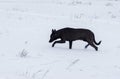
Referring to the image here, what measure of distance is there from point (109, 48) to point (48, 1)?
1187 centimetres

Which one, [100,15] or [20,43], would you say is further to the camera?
[100,15]

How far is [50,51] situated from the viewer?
9.41m

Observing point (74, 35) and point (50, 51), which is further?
point (74, 35)

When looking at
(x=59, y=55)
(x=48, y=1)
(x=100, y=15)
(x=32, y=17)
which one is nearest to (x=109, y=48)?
(x=59, y=55)

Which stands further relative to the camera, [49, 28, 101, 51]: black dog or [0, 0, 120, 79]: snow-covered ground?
[49, 28, 101, 51]: black dog

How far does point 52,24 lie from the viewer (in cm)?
1346

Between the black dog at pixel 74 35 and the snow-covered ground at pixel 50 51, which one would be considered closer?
the snow-covered ground at pixel 50 51

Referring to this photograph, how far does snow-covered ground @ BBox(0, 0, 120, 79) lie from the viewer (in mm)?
7259

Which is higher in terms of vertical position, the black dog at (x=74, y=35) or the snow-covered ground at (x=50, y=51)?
the black dog at (x=74, y=35)

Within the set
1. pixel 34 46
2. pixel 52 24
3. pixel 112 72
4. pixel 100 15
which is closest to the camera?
pixel 112 72

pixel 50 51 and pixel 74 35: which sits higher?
pixel 74 35

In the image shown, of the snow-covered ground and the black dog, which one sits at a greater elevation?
the black dog

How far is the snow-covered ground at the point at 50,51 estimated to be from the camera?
23.8 feet

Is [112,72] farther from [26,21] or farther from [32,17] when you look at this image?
[32,17]
